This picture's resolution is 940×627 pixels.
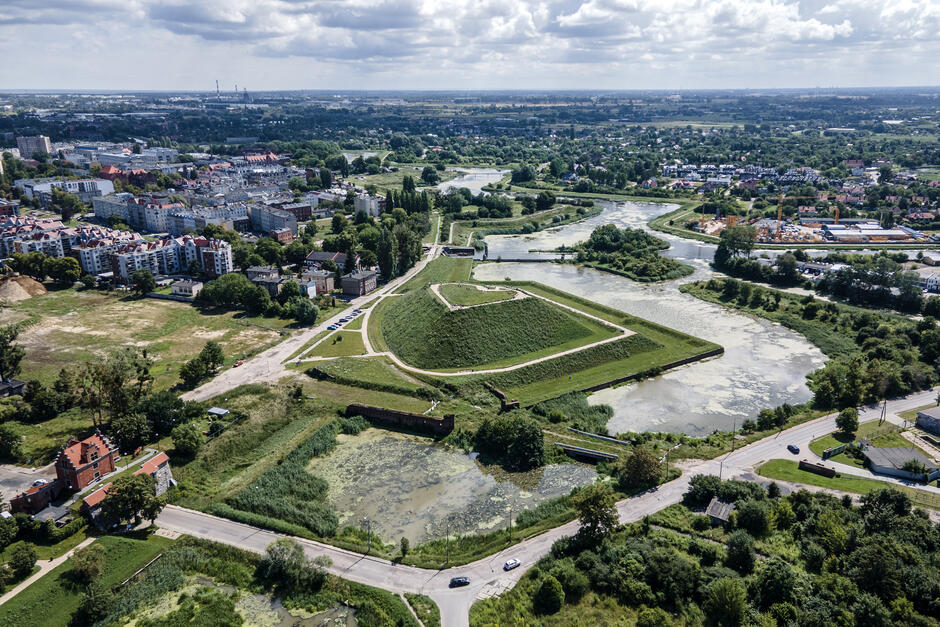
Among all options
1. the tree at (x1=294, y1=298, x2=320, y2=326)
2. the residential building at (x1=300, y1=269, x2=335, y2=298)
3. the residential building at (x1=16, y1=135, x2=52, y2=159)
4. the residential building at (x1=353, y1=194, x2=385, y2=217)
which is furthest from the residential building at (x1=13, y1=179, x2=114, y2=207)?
the tree at (x1=294, y1=298, x2=320, y2=326)

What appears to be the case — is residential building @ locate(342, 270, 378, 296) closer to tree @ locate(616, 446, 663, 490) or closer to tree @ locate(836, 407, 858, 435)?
tree @ locate(616, 446, 663, 490)

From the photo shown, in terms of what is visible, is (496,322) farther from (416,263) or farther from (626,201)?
(626,201)

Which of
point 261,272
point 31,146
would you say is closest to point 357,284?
point 261,272

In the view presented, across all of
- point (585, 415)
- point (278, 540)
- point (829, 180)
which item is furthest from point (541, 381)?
point (829, 180)

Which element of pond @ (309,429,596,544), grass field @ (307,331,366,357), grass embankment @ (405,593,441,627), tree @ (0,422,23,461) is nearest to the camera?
grass embankment @ (405,593,441,627)

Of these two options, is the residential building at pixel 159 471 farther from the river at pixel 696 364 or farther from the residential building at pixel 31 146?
the residential building at pixel 31 146

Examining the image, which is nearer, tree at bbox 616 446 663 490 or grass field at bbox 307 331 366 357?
tree at bbox 616 446 663 490

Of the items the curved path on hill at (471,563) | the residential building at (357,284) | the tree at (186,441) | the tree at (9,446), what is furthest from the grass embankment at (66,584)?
the residential building at (357,284)
